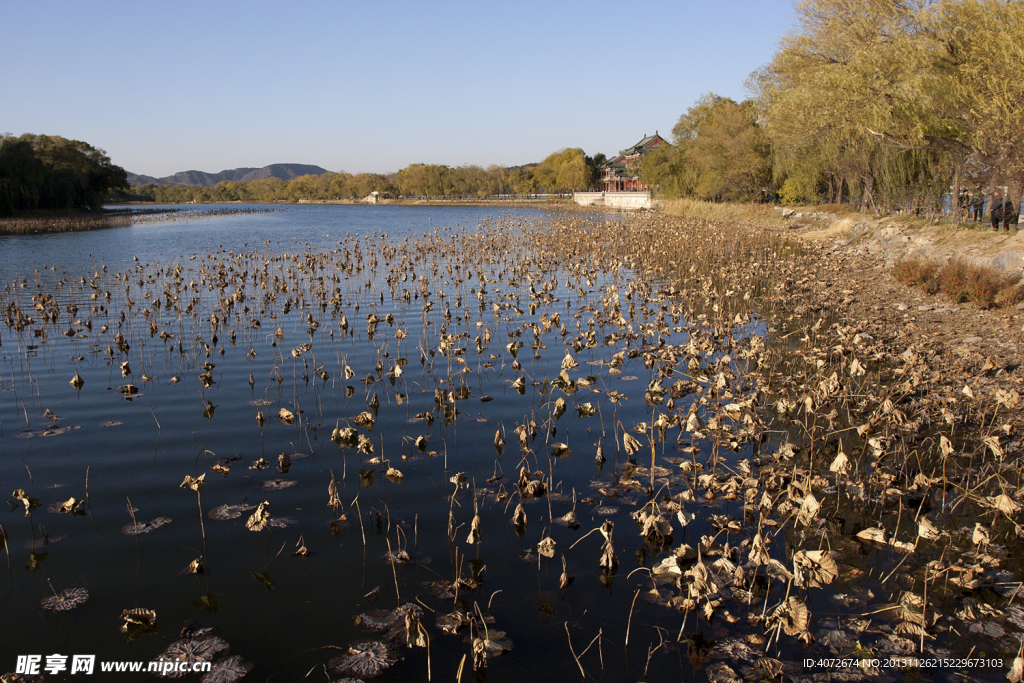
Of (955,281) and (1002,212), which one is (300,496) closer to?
(955,281)

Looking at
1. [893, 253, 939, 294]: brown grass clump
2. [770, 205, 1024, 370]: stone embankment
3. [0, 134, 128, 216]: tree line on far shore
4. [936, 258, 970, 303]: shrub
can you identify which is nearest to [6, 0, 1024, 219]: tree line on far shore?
[770, 205, 1024, 370]: stone embankment

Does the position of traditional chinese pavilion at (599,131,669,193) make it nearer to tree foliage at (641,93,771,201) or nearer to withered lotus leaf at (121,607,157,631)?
tree foliage at (641,93,771,201)

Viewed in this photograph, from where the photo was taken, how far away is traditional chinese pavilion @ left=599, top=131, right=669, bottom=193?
119 meters

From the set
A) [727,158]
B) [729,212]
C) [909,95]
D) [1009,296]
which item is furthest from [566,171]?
[1009,296]

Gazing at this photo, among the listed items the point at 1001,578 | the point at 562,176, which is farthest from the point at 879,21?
the point at 562,176

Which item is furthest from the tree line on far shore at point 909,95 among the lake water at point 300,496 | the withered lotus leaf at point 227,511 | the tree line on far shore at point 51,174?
the tree line on far shore at point 51,174

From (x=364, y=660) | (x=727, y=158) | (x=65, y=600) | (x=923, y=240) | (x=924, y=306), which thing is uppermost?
(x=727, y=158)

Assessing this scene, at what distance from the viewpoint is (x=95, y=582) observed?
5.37m

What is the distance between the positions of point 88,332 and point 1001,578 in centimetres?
1634

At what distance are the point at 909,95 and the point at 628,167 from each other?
9797 centimetres

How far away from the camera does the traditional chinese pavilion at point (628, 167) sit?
119 m

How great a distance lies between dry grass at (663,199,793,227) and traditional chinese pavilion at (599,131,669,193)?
58837 millimetres

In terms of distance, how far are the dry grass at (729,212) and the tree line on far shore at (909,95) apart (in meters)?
5.04

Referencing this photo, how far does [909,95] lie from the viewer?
82.6 feet
